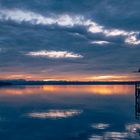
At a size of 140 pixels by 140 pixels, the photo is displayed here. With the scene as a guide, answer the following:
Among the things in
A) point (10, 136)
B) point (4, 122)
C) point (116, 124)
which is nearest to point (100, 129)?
point (116, 124)

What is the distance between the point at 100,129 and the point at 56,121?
27.3 feet

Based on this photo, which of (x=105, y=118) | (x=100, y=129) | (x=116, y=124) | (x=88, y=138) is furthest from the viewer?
(x=105, y=118)

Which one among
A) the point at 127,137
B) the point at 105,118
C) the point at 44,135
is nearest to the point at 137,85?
the point at 105,118

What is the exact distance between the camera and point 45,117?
47469 mm

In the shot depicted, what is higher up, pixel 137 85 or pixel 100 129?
pixel 137 85

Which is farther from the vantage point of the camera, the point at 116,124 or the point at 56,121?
the point at 56,121

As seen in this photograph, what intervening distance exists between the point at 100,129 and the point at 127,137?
17.6ft

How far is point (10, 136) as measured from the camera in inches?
1324

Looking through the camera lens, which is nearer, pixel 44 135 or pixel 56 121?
pixel 44 135

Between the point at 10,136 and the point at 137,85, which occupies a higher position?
the point at 137,85

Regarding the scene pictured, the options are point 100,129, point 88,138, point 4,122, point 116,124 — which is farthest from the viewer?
point 4,122

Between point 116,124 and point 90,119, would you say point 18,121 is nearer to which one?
point 90,119

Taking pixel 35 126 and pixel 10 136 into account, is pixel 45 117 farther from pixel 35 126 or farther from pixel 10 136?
pixel 10 136

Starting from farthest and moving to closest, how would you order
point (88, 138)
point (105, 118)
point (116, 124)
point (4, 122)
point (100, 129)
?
point (105, 118)
point (4, 122)
point (116, 124)
point (100, 129)
point (88, 138)
